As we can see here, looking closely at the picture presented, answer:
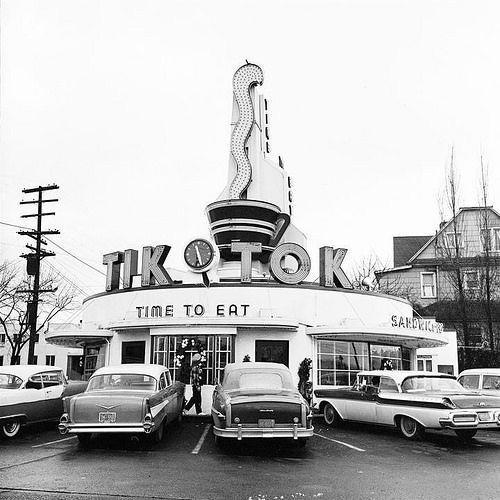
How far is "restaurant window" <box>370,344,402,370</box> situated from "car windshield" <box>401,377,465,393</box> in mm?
8053

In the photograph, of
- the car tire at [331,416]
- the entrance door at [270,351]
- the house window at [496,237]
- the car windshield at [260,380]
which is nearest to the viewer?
the car windshield at [260,380]

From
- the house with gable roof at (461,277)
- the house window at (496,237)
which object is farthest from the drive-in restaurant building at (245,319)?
the house window at (496,237)

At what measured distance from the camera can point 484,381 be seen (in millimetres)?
17375

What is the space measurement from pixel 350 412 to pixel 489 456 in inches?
181

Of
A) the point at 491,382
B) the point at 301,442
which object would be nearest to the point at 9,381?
the point at 301,442

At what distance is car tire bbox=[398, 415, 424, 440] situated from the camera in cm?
1408

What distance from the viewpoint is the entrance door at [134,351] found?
23016 mm

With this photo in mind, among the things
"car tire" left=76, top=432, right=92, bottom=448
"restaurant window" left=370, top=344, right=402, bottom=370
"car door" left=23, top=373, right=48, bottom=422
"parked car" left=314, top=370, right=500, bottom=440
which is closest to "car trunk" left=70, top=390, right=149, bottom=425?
"car tire" left=76, top=432, right=92, bottom=448

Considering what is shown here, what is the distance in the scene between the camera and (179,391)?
1622 centimetres

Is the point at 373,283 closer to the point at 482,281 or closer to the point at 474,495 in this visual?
the point at 482,281

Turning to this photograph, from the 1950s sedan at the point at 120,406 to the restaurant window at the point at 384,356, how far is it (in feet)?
38.0

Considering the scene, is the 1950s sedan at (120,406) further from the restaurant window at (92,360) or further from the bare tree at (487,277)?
the bare tree at (487,277)

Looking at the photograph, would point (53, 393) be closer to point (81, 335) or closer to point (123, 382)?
point (123, 382)

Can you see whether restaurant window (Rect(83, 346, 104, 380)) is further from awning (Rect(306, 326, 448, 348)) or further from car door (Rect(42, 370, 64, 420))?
car door (Rect(42, 370, 64, 420))
